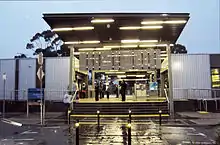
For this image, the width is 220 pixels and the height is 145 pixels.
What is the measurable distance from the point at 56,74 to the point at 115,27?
10526 mm

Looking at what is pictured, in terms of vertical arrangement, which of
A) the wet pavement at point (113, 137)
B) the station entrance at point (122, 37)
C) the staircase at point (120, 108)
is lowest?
the wet pavement at point (113, 137)

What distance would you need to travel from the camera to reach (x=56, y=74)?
25.6 m

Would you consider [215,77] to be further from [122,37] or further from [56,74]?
[56,74]

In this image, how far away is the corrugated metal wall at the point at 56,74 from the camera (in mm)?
A: 25422

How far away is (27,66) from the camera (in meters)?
26.4

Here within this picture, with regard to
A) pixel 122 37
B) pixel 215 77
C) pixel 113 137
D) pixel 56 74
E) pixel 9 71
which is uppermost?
pixel 122 37

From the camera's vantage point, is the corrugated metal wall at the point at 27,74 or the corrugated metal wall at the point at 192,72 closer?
the corrugated metal wall at the point at 192,72

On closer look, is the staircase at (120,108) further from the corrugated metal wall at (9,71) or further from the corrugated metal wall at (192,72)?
the corrugated metal wall at (9,71)

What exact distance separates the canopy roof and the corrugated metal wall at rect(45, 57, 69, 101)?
4423mm

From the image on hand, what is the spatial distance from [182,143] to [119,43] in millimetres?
14725

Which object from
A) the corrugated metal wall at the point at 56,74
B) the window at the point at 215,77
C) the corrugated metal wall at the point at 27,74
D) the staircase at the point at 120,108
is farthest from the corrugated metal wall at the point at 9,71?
the window at the point at 215,77

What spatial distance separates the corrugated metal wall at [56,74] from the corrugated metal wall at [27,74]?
1551 mm

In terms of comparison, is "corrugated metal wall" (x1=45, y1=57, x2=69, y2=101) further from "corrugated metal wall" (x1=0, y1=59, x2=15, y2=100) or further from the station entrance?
"corrugated metal wall" (x1=0, y1=59, x2=15, y2=100)

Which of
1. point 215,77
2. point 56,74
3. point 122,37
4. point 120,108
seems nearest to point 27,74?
point 56,74
